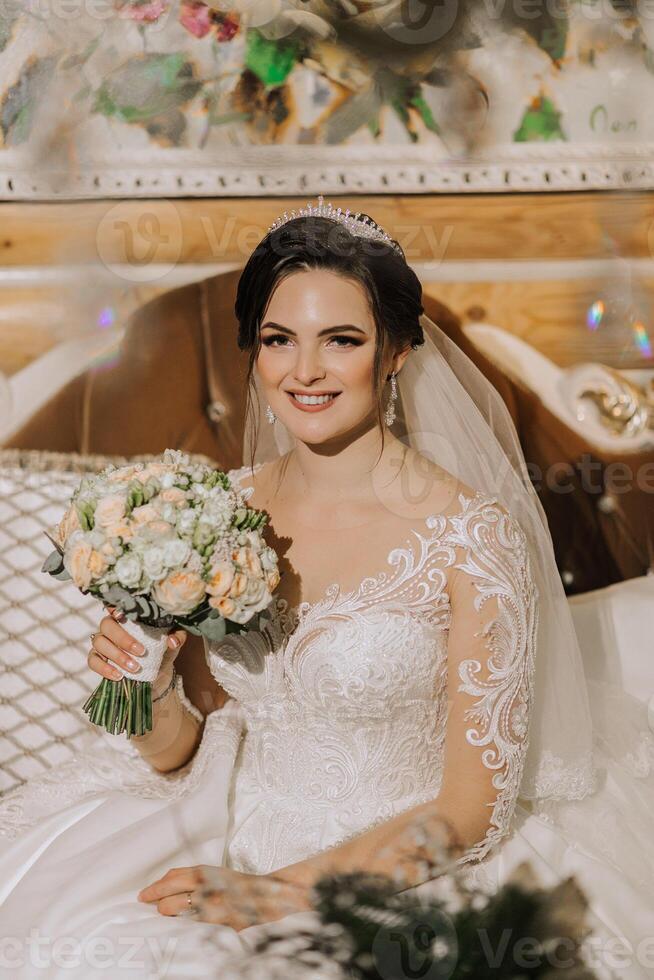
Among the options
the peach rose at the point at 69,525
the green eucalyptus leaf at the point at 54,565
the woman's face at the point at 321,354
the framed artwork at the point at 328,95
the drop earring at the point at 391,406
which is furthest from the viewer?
the framed artwork at the point at 328,95

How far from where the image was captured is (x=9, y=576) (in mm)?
2867

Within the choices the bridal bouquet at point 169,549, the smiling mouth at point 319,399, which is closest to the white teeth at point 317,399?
the smiling mouth at point 319,399

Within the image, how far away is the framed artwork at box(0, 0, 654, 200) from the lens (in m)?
2.83

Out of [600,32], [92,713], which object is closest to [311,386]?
[92,713]

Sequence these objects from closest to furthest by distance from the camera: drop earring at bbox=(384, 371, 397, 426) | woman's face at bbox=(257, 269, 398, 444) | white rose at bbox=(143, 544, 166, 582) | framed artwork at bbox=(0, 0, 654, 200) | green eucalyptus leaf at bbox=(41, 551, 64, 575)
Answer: white rose at bbox=(143, 544, 166, 582)
green eucalyptus leaf at bbox=(41, 551, 64, 575)
woman's face at bbox=(257, 269, 398, 444)
drop earring at bbox=(384, 371, 397, 426)
framed artwork at bbox=(0, 0, 654, 200)

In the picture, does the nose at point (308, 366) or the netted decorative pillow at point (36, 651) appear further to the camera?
the netted decorative pillow at point (36, 651)

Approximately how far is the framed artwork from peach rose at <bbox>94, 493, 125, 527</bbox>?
148 cm

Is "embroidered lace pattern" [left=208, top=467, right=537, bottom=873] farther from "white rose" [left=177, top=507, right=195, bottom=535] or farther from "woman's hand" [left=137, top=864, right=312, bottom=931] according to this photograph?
"white rose" [left=177, top=507, right=195, bottom=535]

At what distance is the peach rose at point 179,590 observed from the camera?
1.65m

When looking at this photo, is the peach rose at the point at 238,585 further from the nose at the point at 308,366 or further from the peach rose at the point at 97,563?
the nose at the point at 308,366

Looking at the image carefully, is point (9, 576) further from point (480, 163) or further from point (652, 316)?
point (652, 316)

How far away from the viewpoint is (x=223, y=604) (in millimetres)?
1706

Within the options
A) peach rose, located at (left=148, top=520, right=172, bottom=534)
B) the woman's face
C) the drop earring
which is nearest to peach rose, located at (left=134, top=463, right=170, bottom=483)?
peach rose, located at (left=148, top=520, right=172, bottom=534)

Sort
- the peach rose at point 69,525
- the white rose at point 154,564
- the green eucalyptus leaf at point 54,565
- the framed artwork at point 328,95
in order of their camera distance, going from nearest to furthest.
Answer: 1. the white rose at point 154,564
2. the peach rose at point 69,525
3. the green eucalyptus leaf at point 54,565
4. the framed artwork at point 328,95
